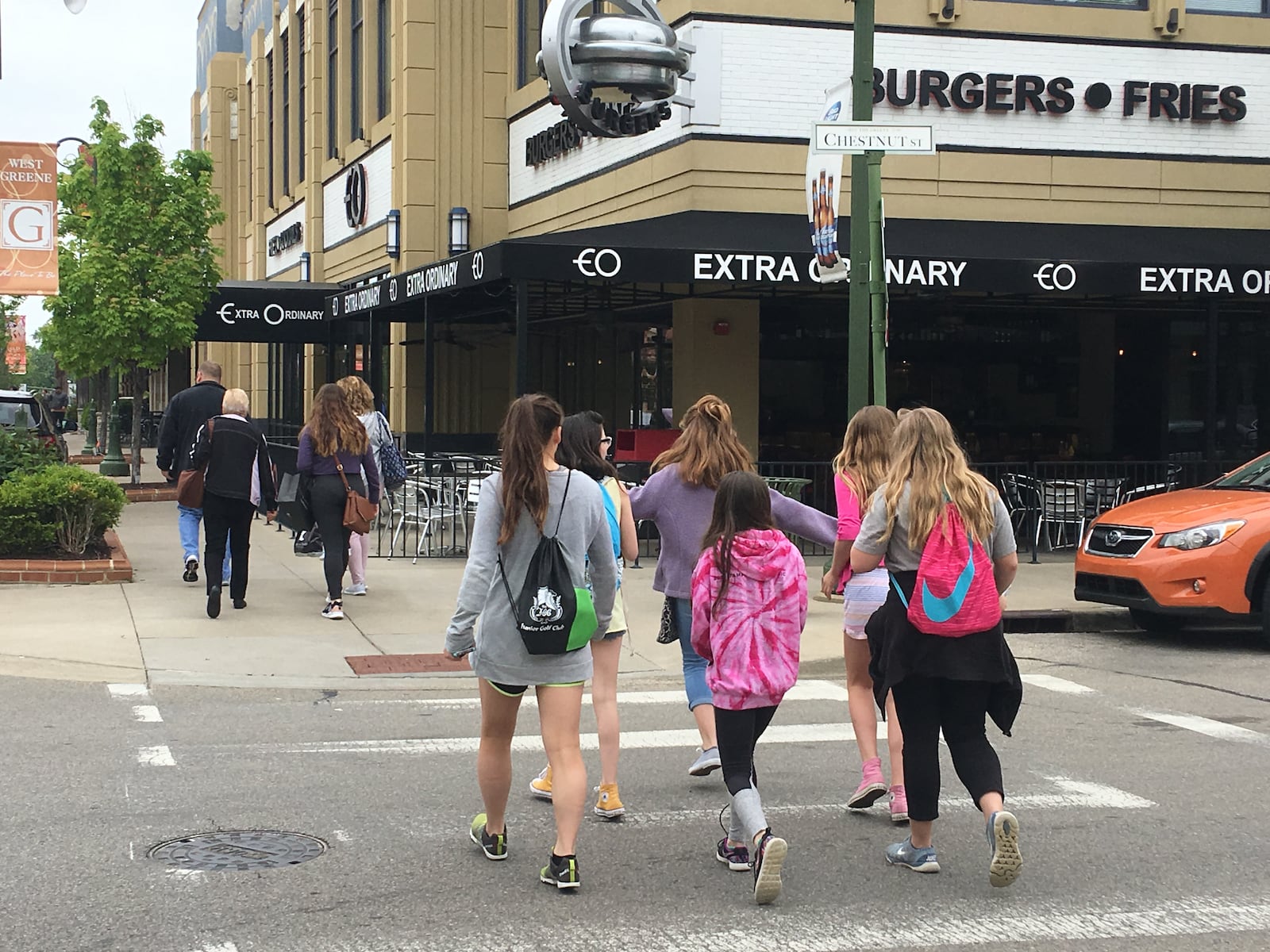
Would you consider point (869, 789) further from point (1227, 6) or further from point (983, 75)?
point (1227, 6)

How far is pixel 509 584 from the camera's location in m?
5.34

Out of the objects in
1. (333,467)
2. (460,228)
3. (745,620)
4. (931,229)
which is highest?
(460,228)

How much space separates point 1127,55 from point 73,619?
47.3 ft

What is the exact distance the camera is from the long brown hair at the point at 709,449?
6754mm

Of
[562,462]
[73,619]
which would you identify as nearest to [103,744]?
[562,462]

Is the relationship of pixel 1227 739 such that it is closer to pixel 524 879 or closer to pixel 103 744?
pixel 524 879

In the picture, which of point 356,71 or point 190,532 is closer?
point 190,532

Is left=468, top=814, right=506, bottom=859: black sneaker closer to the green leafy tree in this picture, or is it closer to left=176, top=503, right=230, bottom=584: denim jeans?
left=176, top=503, right=230, bottom=584: denim jeans

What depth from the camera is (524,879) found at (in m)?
5.57

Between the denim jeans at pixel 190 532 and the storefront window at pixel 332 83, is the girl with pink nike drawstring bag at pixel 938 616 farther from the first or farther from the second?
the storefront window at pixel 332 83

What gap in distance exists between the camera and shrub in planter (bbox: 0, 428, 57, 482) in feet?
48.7

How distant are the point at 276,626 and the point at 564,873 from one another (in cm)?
680

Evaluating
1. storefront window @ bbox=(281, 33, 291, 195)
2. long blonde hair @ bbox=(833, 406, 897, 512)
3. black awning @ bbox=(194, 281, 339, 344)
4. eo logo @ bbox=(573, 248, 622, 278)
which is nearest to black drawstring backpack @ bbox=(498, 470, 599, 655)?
long blonde hair @ bbox=(833, 406, 897, 512)

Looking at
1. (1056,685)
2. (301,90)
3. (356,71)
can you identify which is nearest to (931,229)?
(1056,685)
